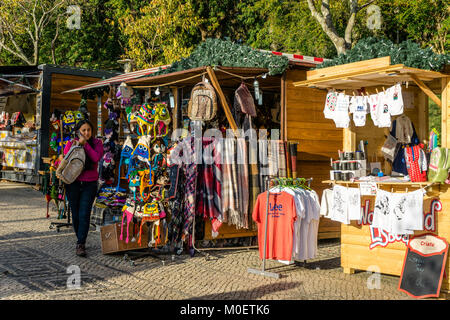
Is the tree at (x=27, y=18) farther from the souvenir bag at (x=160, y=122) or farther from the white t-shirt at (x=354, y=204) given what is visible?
the white t-shirt at (x=354, y=204)

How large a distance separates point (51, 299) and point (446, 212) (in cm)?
437

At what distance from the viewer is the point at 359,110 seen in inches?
285

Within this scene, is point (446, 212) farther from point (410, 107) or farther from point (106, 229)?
point (106, 229)

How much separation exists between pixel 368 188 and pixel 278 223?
1.21m

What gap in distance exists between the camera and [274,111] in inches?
425

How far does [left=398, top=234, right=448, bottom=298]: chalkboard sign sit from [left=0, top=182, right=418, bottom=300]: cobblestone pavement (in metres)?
0.16

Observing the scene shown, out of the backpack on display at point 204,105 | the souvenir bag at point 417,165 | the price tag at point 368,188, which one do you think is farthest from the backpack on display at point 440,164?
the backpack on display at point 204,105

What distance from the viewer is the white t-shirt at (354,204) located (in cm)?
682


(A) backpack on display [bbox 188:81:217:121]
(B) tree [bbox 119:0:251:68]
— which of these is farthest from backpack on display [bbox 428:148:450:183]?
(B) tree [bbox 119:0:251:68]

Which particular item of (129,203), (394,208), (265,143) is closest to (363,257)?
(394,208)

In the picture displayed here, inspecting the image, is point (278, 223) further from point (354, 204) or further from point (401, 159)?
point (401, 159)

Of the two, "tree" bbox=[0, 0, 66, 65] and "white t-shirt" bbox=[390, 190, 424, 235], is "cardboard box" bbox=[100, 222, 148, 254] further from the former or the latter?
"tree" bbox=[0, 0, 66, 65]

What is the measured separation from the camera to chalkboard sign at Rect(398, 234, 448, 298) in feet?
19.7

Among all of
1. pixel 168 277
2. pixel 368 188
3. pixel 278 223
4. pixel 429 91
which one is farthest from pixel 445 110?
pixel 168 277
